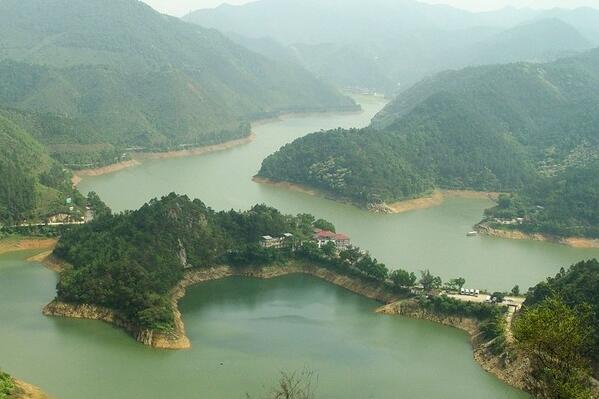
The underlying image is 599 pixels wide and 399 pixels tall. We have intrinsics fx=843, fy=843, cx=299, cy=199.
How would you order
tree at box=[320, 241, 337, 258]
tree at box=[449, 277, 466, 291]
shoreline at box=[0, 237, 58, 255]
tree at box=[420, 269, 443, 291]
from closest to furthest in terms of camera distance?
tree at box=[420, 269, 443, 291], tree at box=[449, 277, 466, 291], tree at box=[320, 241, 337, 258], shoreline at box=[0, 237, 58, 255]

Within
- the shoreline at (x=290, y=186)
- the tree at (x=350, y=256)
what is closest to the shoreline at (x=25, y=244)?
the tree at (x=350, y=256)

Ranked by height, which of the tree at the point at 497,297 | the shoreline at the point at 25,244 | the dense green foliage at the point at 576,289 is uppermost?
the dense green foliage at the point at 576,289

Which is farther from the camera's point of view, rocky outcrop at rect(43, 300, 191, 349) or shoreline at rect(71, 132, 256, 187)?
shoreline at rect(71, 132, 256, 187)

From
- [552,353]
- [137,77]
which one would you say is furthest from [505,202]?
[137,77]

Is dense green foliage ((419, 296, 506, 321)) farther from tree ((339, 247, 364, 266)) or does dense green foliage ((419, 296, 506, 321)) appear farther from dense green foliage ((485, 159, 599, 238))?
dense green foliage ((485, 159, 599, 238))

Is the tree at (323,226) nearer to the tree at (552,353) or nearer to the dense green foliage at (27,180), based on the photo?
the dense green foliage at (27,180)

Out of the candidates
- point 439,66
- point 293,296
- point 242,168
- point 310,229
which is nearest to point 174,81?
point 242,168

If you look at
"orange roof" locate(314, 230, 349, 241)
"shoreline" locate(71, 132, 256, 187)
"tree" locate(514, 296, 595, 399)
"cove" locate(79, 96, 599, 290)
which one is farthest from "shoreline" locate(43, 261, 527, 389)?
"shoreline" locate(71, 132, 256, 187)
